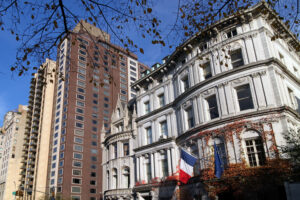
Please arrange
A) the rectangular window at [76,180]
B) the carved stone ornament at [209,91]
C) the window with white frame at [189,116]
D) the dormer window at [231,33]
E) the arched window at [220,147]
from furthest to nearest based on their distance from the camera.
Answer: the rectangular window at [76,180] → the window with white frame at [189,116] → the dormer window at [231,33] → the carved stone ornament at [209,91] → the arched window at [220,147]

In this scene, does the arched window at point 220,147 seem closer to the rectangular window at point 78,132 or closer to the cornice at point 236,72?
the cornice at point 236,72

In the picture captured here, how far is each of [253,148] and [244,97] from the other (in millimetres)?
4944

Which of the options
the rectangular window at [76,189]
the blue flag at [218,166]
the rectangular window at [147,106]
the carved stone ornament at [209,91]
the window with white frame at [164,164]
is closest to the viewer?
the blue flag at [218,166]

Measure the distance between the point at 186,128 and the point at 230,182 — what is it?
886cm

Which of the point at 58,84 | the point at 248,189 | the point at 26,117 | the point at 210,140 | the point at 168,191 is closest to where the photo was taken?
the point at 248,189

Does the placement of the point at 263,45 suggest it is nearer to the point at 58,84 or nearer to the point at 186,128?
the point at 186,128

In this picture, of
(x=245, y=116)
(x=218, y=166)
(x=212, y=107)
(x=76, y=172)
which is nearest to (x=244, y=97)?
(x=245, y=116)

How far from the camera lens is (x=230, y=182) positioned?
2409cm

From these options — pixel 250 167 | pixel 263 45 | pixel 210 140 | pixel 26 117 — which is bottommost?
pixel 250 167

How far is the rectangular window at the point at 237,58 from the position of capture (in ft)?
94.0

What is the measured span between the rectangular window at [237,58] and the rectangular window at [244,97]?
107 inches

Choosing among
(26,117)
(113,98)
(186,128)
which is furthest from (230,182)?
(26,117)

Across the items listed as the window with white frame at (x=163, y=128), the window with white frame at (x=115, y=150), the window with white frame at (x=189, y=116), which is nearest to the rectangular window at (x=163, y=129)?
the window with white frame at (x=163, y=128)

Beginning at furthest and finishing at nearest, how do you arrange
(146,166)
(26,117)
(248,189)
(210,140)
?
(26,117), (146,166), (210,140), (248,189)
